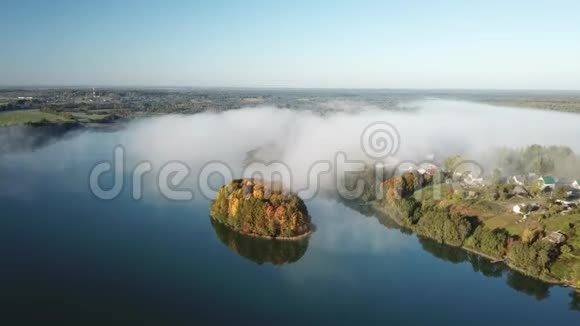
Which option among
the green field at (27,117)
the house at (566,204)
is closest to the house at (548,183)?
the house at (566,204)

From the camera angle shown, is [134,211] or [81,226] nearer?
[81,226]

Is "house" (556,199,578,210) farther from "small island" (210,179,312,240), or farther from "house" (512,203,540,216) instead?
"small island" (210,179,312,240)

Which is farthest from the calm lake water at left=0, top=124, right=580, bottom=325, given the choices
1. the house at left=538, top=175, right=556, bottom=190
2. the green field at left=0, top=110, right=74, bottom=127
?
the green field at left=0, top=110, right=74, bottom=127

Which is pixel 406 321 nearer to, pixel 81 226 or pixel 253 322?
pixel 253 322

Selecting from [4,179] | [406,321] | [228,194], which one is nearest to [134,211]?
[228,194]

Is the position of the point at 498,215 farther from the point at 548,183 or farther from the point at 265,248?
the point at 265,248

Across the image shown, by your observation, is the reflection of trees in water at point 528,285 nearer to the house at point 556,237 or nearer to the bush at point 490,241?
the bush at point 490,241

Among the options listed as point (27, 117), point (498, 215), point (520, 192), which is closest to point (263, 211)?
point (498, 215)
